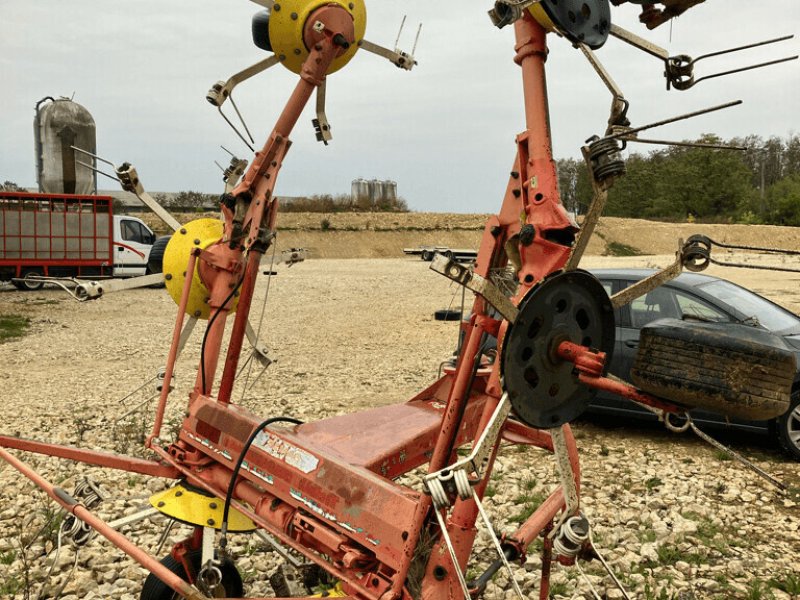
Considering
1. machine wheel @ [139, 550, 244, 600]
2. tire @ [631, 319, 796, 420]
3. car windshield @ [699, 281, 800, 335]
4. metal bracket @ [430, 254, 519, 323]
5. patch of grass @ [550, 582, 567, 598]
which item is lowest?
patch of grass @ [550, 582, 567, 598]

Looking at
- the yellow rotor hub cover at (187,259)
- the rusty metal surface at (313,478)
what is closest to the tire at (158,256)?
the yellow rotor hub cover at (187,259)

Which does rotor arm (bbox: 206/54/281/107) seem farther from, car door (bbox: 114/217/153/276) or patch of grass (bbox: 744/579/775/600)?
car door (bbox: 114/217/153/276)

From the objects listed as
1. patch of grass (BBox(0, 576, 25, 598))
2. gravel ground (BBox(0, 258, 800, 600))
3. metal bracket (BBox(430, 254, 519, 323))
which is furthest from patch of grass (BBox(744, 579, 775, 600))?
patch of grass (BBox(0, 576, 25, 598))

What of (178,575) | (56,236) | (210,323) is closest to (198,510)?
(178,575)

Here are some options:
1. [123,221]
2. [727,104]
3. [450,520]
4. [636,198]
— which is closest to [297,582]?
[450,520]

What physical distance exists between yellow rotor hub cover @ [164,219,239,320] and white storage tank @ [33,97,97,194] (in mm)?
24061

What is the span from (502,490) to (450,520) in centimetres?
371

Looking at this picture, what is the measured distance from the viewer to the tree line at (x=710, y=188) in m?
61.4

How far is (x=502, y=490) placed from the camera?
6.20 m

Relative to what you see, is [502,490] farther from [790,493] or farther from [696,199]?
[696,199]

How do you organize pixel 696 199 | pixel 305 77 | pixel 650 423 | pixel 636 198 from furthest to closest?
pixel 636 198 → pixel 696 199 → pixel 650 423 → pixel 305 77

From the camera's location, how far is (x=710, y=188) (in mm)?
63938

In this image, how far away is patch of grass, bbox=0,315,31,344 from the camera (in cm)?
1555

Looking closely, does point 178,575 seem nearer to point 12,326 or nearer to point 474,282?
point 474,282
